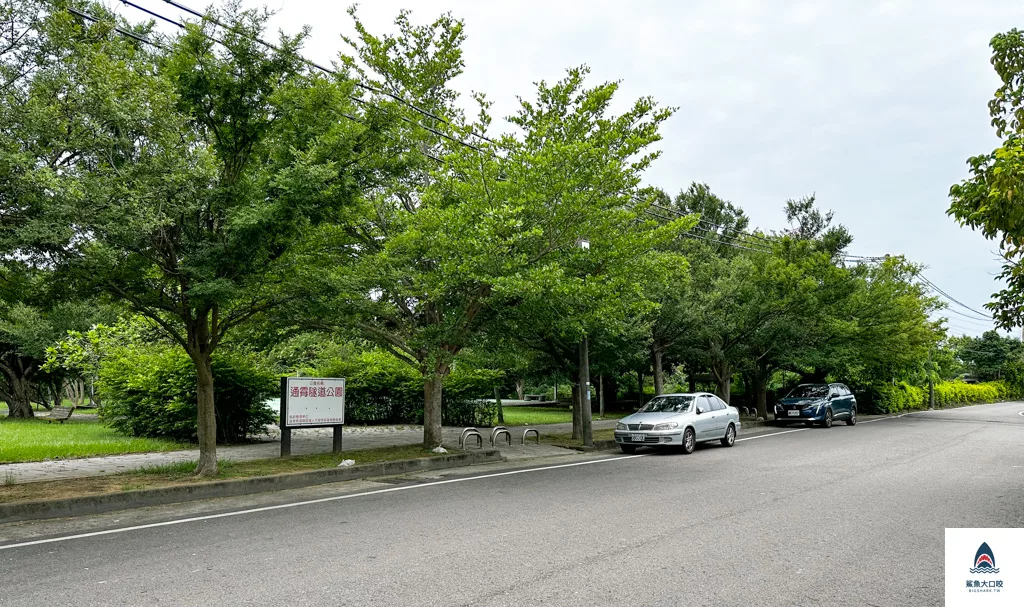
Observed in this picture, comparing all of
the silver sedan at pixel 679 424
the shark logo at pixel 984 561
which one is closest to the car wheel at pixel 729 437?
the silver sedan at pixel 679 424

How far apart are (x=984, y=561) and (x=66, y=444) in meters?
16.8

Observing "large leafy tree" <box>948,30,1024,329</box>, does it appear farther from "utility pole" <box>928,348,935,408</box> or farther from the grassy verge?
"utility pole" <box>928,348,935,408</box>

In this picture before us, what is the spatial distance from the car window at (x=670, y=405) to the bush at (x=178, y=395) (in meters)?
9.91

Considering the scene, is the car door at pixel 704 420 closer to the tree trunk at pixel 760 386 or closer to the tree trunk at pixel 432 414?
the tree trunk at pixel 432 414

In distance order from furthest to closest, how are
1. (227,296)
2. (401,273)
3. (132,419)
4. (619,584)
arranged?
(132,419)
(401,273)
(227,296)
(619,584)

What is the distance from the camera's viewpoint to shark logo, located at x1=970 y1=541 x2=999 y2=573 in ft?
16.4

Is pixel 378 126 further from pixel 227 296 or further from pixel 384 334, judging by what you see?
pixel 384 334

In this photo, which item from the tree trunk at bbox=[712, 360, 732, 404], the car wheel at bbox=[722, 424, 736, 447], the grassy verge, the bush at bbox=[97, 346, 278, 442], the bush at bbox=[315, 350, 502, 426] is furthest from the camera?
the tree trunk at bbox=[712, 360, 732, 404]

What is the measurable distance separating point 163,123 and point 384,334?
267 inches

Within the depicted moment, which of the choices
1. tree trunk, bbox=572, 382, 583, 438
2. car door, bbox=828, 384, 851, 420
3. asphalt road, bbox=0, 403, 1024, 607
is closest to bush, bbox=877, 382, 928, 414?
car door, bbox=828, 384, 851, 420

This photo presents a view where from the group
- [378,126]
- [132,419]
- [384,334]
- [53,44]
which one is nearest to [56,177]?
[53,44]

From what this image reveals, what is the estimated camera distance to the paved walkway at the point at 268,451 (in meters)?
11.5

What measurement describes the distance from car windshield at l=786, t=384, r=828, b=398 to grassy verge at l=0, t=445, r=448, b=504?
18.7 meters

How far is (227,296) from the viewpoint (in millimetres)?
9812
